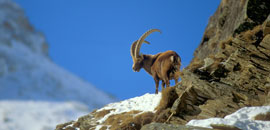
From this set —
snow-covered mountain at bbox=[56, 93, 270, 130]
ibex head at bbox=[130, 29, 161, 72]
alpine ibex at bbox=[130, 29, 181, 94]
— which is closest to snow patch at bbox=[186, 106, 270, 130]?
snow-covered mountain at bbox=[56, 93, 270, 130]

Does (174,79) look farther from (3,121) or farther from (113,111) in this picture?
(3,121)

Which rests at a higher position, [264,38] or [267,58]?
[264,38]

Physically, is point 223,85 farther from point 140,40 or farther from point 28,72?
point 28,72

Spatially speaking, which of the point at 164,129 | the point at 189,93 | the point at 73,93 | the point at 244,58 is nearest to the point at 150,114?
the point at 189,93

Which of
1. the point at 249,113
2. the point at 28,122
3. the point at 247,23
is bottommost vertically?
the point at 249,113

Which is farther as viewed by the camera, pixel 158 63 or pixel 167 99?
pixel 158 63

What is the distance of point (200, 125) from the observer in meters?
5.43

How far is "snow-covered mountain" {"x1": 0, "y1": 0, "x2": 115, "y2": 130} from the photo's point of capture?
57125mm

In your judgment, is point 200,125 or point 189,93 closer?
point 200,125

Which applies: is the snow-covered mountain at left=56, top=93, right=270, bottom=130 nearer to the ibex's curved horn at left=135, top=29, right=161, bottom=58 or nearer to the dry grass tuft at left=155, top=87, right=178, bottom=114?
the dry grass tuft at left=155, top=87, right=178, bottom=114

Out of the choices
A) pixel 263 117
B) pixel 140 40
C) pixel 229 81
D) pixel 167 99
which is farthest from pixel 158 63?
pixel 263 117

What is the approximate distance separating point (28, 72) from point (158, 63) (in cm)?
8171

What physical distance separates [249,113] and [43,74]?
93.2 metres

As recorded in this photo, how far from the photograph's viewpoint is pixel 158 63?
13219 mm
